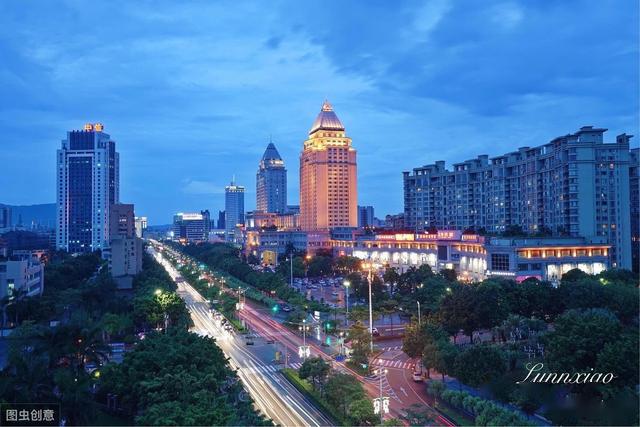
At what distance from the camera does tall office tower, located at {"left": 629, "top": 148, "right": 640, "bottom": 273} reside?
312ft

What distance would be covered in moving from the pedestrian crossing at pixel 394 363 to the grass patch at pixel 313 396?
26.1 feet

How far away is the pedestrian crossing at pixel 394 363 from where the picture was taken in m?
44.5

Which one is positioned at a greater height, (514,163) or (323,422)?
(514,163)

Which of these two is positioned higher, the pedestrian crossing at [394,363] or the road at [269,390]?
the road at [269,390]

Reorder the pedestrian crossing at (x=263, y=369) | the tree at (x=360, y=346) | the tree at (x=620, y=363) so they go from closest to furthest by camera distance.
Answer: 1. the tree at (x=620, y=363)
2. the tree at (x=360, y=346)
3. the pedestrian crossing at (x=263, y=369)

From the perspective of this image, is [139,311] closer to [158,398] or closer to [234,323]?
[234,323]

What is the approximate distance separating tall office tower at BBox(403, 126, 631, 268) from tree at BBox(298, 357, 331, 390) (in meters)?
68.1

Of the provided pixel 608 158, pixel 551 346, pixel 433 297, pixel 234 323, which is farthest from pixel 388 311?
pixel 608 158

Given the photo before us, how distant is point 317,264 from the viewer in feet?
382

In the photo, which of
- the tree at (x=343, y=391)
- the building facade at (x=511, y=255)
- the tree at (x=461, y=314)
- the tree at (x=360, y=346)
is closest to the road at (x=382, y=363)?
the tree at (x=360, y=346)

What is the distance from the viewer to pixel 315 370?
35.3 m

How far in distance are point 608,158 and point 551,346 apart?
6936 centimetres

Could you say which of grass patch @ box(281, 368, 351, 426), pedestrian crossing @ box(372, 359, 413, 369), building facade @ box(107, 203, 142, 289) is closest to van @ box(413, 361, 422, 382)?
pedestrian crossing @ box(372, 359, 413, 369)

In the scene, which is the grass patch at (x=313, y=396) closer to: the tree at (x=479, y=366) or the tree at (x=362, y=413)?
the tree at (x=362, y=413)
